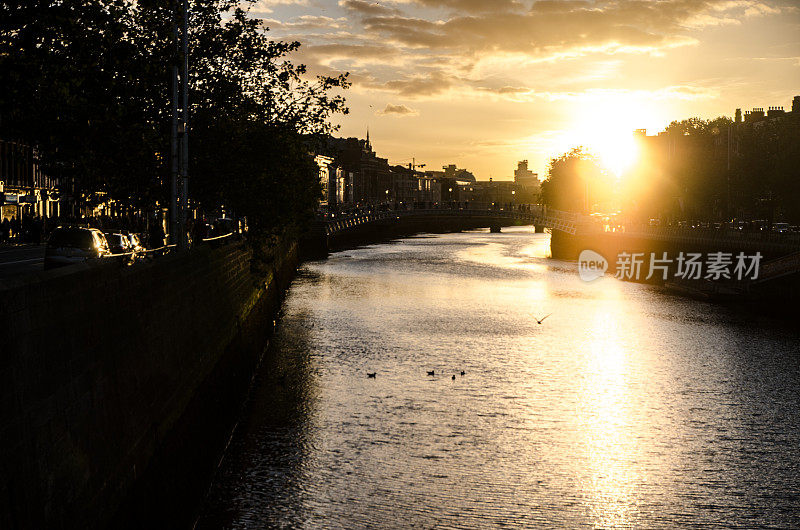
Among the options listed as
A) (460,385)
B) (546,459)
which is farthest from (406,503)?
(460,385)

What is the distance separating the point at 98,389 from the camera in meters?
12.7

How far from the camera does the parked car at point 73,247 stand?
27.4 m

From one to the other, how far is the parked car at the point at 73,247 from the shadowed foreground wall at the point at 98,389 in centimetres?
518

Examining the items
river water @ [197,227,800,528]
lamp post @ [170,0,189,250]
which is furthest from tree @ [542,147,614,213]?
lamp post @ [170,0,189,250]

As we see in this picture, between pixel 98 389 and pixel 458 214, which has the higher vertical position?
pixel 458 214

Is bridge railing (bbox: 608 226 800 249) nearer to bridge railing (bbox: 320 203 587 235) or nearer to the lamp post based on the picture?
bridge railing (bbox: 320 203 587 235)

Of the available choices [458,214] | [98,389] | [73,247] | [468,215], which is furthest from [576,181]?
[98,389]

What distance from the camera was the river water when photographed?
17.4 m

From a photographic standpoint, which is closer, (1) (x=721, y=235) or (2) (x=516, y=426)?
(2) (x=516, y=426)

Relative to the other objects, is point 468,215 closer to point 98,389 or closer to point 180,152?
point 180,152

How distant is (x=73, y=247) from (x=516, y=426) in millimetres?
13952

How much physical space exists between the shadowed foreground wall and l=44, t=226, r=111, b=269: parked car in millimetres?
5185

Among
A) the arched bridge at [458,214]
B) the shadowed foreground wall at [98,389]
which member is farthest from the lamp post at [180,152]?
the arched bridge at [458,214]

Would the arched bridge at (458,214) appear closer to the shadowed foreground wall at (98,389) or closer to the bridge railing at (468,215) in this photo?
the bridge railing at (468,215)
